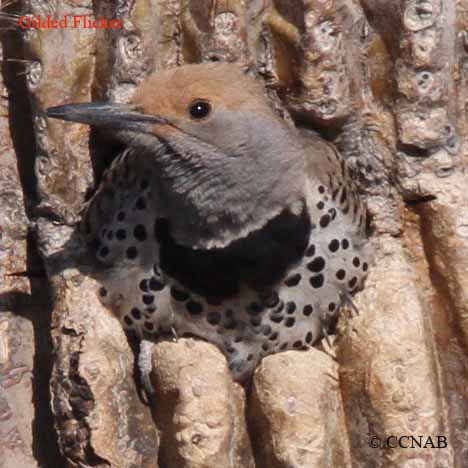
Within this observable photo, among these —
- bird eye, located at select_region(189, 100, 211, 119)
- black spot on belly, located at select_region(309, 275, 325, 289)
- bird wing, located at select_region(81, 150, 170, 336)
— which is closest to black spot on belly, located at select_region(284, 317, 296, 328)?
black spot on belly, located at select_region(309, 275, 325, 289)

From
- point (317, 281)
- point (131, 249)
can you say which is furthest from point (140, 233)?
point (317, 281)

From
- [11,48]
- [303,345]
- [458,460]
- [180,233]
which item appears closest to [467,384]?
[458,460]

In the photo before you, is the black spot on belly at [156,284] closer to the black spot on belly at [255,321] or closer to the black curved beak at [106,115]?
the black spot on belly at [255,321]

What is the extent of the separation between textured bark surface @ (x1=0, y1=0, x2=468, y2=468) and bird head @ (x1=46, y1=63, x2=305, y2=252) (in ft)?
1.17

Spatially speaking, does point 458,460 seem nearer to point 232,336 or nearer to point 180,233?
point 232,336

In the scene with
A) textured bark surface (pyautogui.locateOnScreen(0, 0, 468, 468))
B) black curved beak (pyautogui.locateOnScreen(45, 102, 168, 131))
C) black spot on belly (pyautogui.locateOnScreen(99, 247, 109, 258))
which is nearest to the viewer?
black curved beak (pyautogui.locateOnScreen(45, 102, 168, 131))

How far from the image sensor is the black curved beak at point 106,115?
11.1 feet

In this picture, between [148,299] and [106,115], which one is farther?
[148,299]

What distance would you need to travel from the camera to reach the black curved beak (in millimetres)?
3398

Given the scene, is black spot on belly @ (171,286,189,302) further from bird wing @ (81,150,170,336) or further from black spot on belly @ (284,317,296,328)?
black spot on belly @ (284,317,296,328)

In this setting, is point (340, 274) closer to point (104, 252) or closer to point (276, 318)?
point (276, 318)

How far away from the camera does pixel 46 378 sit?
4008 millimetres

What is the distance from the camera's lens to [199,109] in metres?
3.47

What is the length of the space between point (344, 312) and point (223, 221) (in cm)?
50
